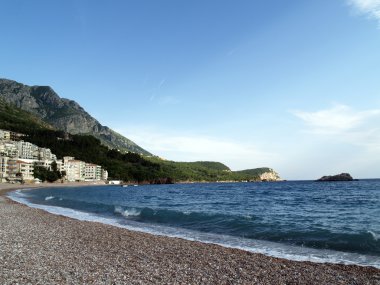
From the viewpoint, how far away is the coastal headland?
1088 centimetres

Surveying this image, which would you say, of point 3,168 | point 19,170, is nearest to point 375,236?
point 3,168

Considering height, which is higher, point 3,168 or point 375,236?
point 3,168

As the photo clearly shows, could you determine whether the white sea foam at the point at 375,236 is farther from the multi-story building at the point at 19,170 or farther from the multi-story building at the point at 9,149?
the multi-story building at the point at 9,149

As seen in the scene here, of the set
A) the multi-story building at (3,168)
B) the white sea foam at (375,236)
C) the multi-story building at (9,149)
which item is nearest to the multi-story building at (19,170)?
the multi-story building at (3,168)

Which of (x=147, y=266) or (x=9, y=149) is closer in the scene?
(x=147, y=266)

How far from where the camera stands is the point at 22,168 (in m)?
166

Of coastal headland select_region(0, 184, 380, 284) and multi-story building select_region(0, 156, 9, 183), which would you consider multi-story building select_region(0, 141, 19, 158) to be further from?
coastal headland select_region(0, 184, 380, 284)

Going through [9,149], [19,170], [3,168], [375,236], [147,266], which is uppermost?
[9,149]

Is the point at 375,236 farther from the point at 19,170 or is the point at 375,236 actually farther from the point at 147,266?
the point at 19,170

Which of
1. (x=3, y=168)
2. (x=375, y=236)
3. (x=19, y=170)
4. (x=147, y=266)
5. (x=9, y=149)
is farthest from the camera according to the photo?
(x=9, y=149)

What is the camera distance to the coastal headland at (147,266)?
35.7 feet

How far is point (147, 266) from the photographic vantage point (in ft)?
42.0

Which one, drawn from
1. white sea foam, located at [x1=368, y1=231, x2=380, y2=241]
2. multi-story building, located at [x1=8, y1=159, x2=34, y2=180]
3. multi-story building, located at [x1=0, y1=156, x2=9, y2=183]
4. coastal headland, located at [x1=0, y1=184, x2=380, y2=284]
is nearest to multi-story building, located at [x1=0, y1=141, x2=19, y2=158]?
multi-story building, located at [x1=8, y1=159, x2=34, y2=180]

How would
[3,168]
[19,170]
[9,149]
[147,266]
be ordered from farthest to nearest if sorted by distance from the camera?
[9,149] → [19,170] → [3,168] → [147,266]
